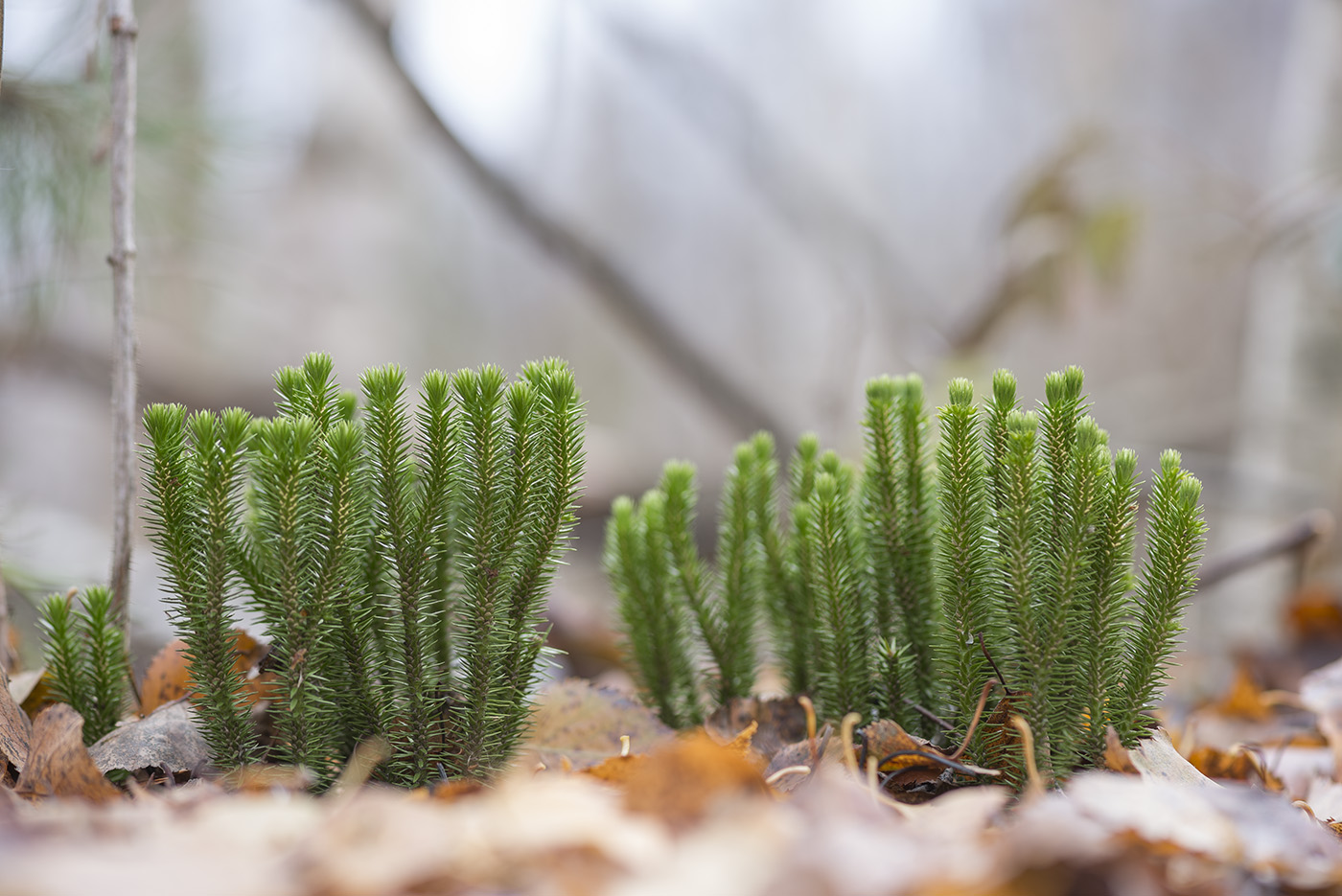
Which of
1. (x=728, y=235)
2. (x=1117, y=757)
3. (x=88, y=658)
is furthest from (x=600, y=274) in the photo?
(x=728, y=235)

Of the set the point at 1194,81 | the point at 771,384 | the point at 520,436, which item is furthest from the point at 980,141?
the point at 520,436

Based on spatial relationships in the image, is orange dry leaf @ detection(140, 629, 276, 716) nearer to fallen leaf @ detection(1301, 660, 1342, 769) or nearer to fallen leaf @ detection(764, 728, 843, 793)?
fallen leaf @ detection(764, 728, 843, 793)

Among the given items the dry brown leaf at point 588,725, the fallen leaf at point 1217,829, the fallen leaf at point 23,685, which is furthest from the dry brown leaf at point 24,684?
the fallen leaf at point 1217,829

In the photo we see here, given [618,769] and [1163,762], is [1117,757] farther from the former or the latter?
[618,769]

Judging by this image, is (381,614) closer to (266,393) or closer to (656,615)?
(656,615)

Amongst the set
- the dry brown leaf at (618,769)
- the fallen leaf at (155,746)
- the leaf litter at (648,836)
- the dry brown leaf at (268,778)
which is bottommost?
the leaf litter at (648,836)

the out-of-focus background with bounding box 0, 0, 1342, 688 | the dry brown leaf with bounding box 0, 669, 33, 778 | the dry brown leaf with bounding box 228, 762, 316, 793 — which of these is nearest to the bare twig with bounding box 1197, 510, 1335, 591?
the out-of-focus background with bounding box 0, 0, 1342, 688

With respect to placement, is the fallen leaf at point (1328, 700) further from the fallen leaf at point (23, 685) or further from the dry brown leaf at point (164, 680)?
the fallen leaf at point (23, 685)
